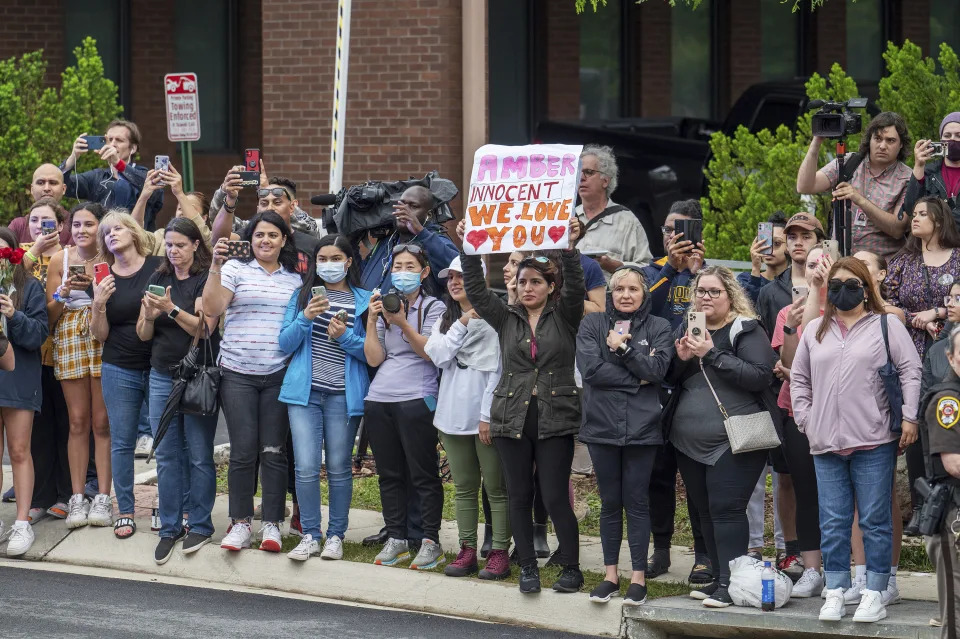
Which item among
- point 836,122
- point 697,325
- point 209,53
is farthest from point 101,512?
point 209,53

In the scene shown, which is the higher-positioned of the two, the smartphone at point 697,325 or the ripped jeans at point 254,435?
the smartphone at point 697,325

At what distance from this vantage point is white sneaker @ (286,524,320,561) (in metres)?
8.70

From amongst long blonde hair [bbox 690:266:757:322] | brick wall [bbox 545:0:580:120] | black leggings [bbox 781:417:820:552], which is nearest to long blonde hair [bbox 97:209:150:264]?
long blonde hair [bbox 690:266:757:322]

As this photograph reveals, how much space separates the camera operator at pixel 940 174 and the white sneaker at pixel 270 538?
407 cm

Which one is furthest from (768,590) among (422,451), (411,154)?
(411,154)

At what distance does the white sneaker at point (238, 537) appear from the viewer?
885 centimetres

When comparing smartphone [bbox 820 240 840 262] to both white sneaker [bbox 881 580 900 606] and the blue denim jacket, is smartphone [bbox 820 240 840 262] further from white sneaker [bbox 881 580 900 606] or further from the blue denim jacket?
the blue denim jacket

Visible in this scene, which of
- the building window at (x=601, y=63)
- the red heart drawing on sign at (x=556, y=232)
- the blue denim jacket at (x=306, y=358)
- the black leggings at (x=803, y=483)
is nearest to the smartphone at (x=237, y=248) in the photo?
the blue denim jacket at (x=306, y=358)

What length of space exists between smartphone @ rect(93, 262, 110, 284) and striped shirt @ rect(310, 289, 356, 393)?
1.36 meters

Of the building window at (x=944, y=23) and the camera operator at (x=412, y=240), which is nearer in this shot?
the camera operator at (x=412, y=240)

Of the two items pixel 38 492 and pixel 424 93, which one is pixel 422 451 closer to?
pixel 38 492

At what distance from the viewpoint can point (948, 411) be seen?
693cm

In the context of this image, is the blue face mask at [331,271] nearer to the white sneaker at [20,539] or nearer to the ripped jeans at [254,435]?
the ripped jeans at [254,435]

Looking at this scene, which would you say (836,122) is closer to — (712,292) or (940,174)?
(940,174)
